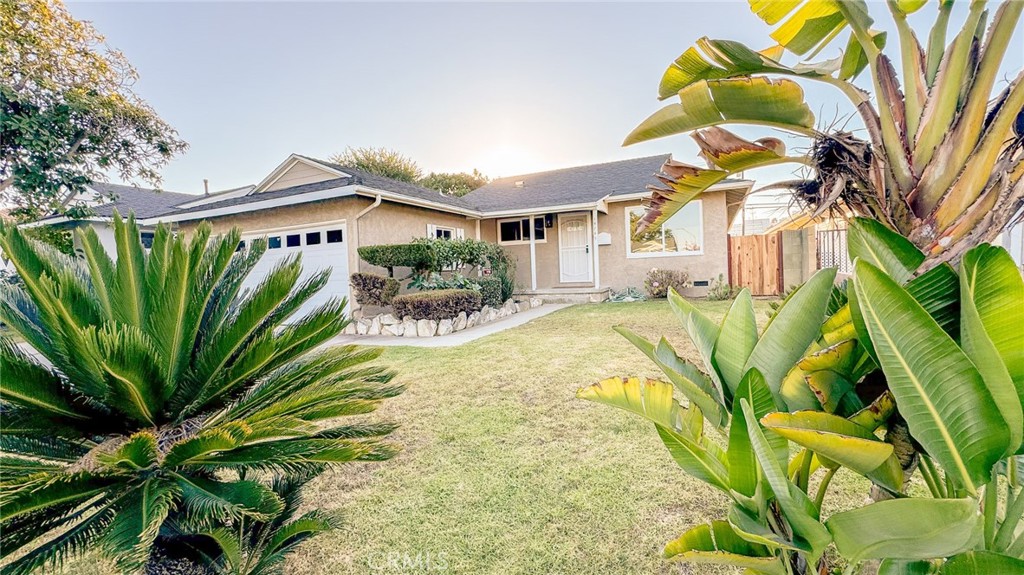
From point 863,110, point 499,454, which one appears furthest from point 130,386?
point 863,110

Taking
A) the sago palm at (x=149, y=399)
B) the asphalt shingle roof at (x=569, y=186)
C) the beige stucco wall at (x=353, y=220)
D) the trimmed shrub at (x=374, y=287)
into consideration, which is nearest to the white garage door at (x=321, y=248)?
the beige stucco wall at (x=353, y=220)

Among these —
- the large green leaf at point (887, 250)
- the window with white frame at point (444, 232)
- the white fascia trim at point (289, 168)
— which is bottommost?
the large green leaf at point (887, 250)

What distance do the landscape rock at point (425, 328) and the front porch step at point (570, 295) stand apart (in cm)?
539

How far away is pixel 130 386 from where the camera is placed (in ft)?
5.14

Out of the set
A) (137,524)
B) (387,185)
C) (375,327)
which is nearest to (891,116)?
(137,524)

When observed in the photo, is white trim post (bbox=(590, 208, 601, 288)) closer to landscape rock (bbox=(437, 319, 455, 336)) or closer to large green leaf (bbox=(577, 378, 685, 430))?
landscape rock (bbox=(437, 319, 455, 336))

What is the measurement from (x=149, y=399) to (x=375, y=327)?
29.1ft

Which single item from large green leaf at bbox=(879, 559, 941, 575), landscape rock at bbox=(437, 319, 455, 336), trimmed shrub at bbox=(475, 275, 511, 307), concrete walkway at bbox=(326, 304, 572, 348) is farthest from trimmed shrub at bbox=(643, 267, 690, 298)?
large green leaf at bbox=(879, 559, 941, 575)

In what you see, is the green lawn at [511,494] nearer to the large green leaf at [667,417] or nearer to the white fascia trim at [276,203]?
the large green leaf at [667,417]

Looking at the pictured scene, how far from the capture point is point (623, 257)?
47.3 ft

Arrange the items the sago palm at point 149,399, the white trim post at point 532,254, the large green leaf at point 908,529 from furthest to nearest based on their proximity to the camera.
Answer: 1. the white trim post at point 532,254
2. the sago palm at point 149,399
3. the large green leaf at point 908,529

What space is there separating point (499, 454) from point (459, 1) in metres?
8.50

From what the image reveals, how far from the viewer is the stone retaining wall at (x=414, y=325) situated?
975cm

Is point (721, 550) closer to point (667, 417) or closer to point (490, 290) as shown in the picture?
point (667, 417)
